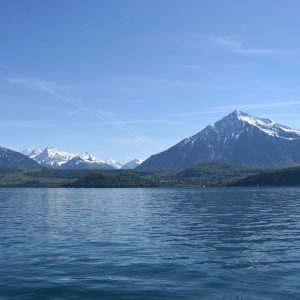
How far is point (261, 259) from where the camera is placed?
4238 cm

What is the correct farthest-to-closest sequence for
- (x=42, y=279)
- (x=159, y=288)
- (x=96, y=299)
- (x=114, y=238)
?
(x=114, y=238) < (x=42, y=279) < (x=159, y=288) < (x=96, y=299)

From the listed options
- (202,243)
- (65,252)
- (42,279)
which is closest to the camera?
(42,279)

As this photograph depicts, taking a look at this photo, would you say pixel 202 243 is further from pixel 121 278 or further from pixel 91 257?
pixel 121 278

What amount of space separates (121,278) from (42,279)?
20.5 ft

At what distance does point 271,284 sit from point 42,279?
1778 cm

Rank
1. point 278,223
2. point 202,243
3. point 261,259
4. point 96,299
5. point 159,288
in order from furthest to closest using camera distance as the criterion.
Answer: point 278,223, point 202,243, point 261,259, point 159,288, point 96,299

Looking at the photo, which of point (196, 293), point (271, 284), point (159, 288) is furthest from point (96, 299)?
point (271, 284)

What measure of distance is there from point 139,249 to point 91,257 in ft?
22.0

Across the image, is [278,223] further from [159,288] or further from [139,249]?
[159,288]

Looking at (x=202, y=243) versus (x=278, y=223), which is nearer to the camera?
(x=202, y=243)

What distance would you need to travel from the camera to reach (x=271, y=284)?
3272 cm

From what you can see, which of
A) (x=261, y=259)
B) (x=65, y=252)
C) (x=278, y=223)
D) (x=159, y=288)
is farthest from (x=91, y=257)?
(x=278, y=223)

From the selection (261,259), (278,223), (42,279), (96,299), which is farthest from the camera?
(278,223)

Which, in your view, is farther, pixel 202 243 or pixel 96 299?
pixel 202 243
